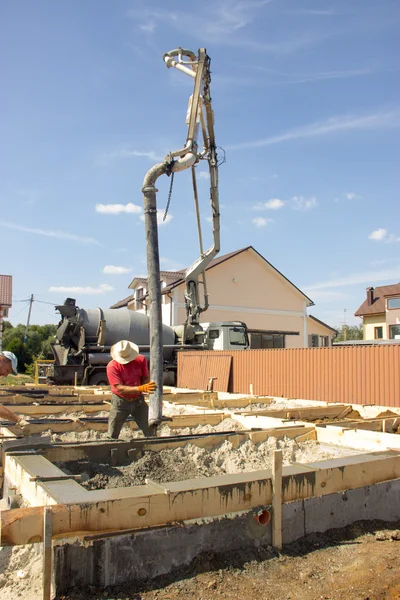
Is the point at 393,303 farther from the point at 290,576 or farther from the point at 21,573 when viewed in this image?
the point at 21,573

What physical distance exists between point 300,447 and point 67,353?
1313 centimetres

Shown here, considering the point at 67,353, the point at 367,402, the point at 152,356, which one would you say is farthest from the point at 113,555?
the point at 67,353

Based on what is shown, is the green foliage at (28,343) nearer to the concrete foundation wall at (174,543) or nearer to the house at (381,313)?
the house at (381,313)

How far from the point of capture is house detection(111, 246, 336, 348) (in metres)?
33.5

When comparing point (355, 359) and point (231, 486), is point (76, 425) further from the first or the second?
point (355, 359)

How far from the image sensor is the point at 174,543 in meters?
3.76

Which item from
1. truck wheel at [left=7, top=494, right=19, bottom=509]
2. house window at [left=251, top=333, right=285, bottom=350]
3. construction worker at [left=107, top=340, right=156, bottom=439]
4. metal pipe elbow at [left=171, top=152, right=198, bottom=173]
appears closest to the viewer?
truck wheel at [left=7, top=494, right=19, bottom=509]

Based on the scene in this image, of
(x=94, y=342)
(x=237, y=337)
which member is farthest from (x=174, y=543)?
(x=237, y=337)

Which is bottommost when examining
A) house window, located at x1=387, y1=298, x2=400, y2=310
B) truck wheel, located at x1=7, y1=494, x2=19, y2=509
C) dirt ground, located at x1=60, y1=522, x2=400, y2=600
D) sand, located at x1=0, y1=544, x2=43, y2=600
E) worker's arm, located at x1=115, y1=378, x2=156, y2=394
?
dirt ground, located at x1=60, y1=522, x2=400, y2=600

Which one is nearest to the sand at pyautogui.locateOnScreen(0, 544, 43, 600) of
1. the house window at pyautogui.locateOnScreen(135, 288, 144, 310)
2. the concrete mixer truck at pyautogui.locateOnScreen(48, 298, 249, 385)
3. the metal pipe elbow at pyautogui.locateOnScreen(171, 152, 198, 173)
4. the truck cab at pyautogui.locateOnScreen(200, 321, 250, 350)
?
the metal pipe elbow at pyautogui.locateOnScreen(171, 152, 198, 173)

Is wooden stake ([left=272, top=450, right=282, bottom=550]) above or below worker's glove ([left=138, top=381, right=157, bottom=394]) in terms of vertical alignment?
below

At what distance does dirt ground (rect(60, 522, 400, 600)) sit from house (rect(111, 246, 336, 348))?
26715 millimetres

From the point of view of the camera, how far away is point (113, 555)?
3518 mm

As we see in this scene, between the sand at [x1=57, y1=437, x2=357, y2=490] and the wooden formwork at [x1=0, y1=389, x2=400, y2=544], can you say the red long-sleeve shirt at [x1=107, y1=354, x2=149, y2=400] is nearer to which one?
the wooden formwork at [x1=0, y1=389, x2=400, y2=544]
